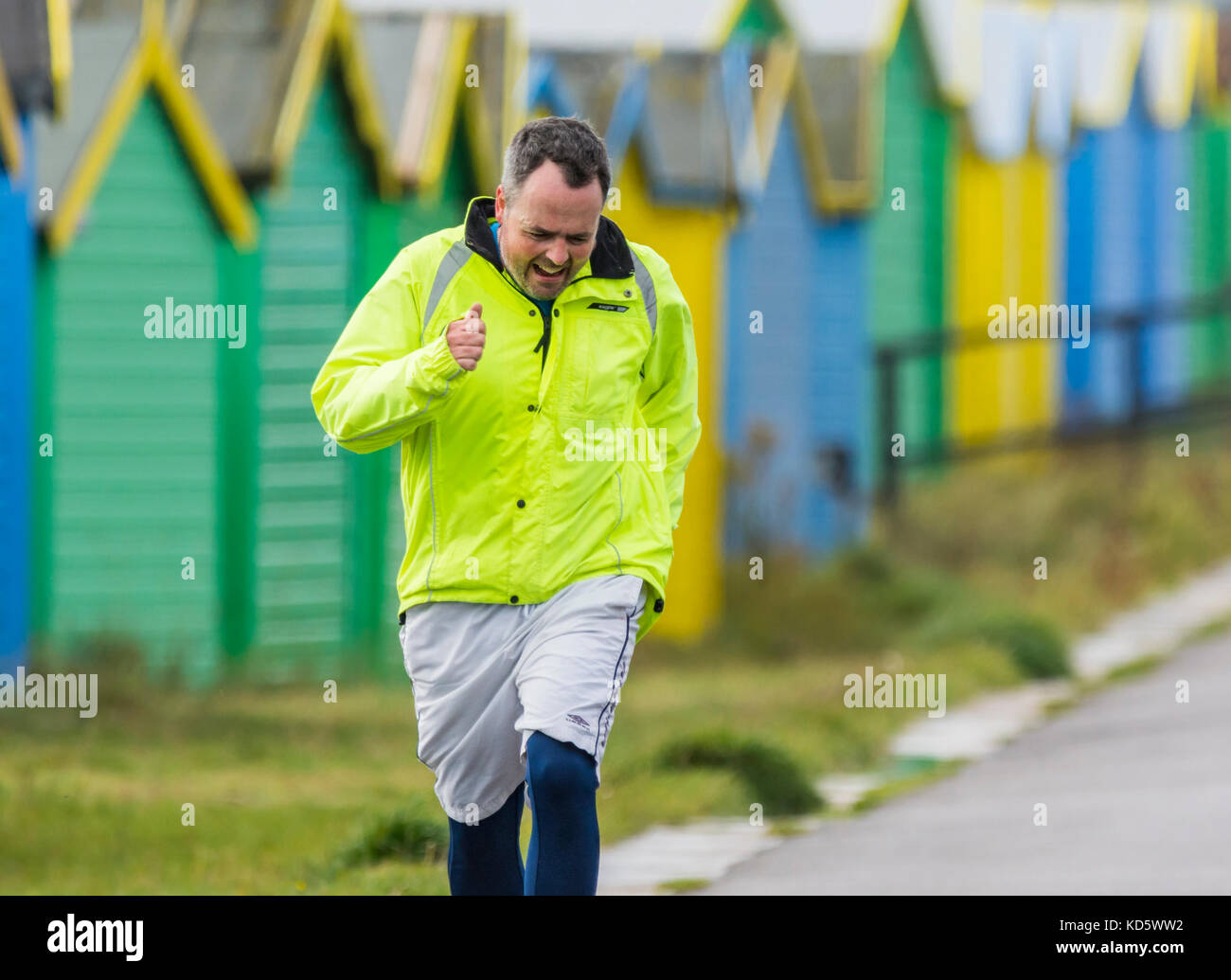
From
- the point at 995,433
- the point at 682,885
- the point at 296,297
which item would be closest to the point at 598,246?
the point at 682,885

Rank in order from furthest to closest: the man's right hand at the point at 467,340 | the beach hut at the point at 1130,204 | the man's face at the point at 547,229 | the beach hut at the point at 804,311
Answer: the beach hut at the point at 1130,204
the beach hut at the point at 804,311
the man's face at the point at 547,229
the man's right hand at the point at 467,340

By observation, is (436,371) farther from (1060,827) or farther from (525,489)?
(1060,827)

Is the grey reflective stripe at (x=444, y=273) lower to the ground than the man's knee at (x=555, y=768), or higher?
higher

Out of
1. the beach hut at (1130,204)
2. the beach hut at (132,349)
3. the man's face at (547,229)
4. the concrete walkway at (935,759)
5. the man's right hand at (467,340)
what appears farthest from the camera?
the beach hut at (1130,204)

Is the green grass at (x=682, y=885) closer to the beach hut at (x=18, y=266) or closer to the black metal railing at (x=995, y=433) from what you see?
the beach hut at (x=18, y=266)

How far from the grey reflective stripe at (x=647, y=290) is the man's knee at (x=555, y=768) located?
0.94 meters

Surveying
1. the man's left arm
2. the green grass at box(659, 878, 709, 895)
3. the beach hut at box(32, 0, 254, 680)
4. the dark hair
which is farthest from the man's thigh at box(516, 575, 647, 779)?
the beach hut at box(32, 0, 254, 680)

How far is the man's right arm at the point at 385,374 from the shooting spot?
16.5 feet

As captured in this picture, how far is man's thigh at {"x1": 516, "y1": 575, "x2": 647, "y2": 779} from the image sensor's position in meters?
5.19

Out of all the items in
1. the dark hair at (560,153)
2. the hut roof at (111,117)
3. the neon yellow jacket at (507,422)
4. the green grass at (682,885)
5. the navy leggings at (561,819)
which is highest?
the hut roof at (111,117)

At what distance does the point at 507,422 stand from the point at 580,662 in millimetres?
531

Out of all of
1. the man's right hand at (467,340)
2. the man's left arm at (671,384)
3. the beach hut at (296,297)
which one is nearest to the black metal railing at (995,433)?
the beach hut at (296,297)
